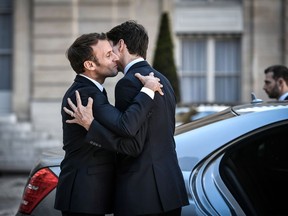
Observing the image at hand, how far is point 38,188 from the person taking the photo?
3.46m

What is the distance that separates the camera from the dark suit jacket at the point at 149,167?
2.77 m

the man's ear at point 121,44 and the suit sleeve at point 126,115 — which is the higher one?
the man's ear at point 121,44

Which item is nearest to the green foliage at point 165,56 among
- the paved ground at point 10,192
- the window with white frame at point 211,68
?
the window with white frame at point 211,68

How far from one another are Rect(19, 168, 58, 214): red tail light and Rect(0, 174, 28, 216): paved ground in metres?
4.01

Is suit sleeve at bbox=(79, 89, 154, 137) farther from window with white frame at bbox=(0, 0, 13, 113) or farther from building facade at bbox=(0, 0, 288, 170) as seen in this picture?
window with white frame at bbox=(0, 0, 13, 113)

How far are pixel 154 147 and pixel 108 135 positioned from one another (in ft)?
0.82

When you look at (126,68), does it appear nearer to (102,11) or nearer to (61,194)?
(61,194)

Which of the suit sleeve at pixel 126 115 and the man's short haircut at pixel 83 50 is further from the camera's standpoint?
the man's short haircut at pixel 83 50

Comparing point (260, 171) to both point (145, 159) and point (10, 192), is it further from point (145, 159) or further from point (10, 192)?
point (10, 192)

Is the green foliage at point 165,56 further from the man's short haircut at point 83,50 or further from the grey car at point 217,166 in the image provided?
the man's short haircut at point 83,50

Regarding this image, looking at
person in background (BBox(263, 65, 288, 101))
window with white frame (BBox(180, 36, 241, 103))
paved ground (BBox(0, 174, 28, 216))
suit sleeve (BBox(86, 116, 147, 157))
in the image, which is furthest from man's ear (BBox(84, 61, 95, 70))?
window with white frame (BBox(180, 36, 241, 103))

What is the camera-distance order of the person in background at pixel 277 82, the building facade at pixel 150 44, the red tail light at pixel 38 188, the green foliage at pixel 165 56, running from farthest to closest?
1. the building facade at pixel 150 44
2. the green foliage at pixel 165 56
3. the person in background at pixel 277 82
4. the red tail light at pixel 38 188

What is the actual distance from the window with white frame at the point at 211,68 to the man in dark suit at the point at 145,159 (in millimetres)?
11918

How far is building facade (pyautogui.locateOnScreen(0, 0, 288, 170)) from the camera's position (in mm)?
13883
